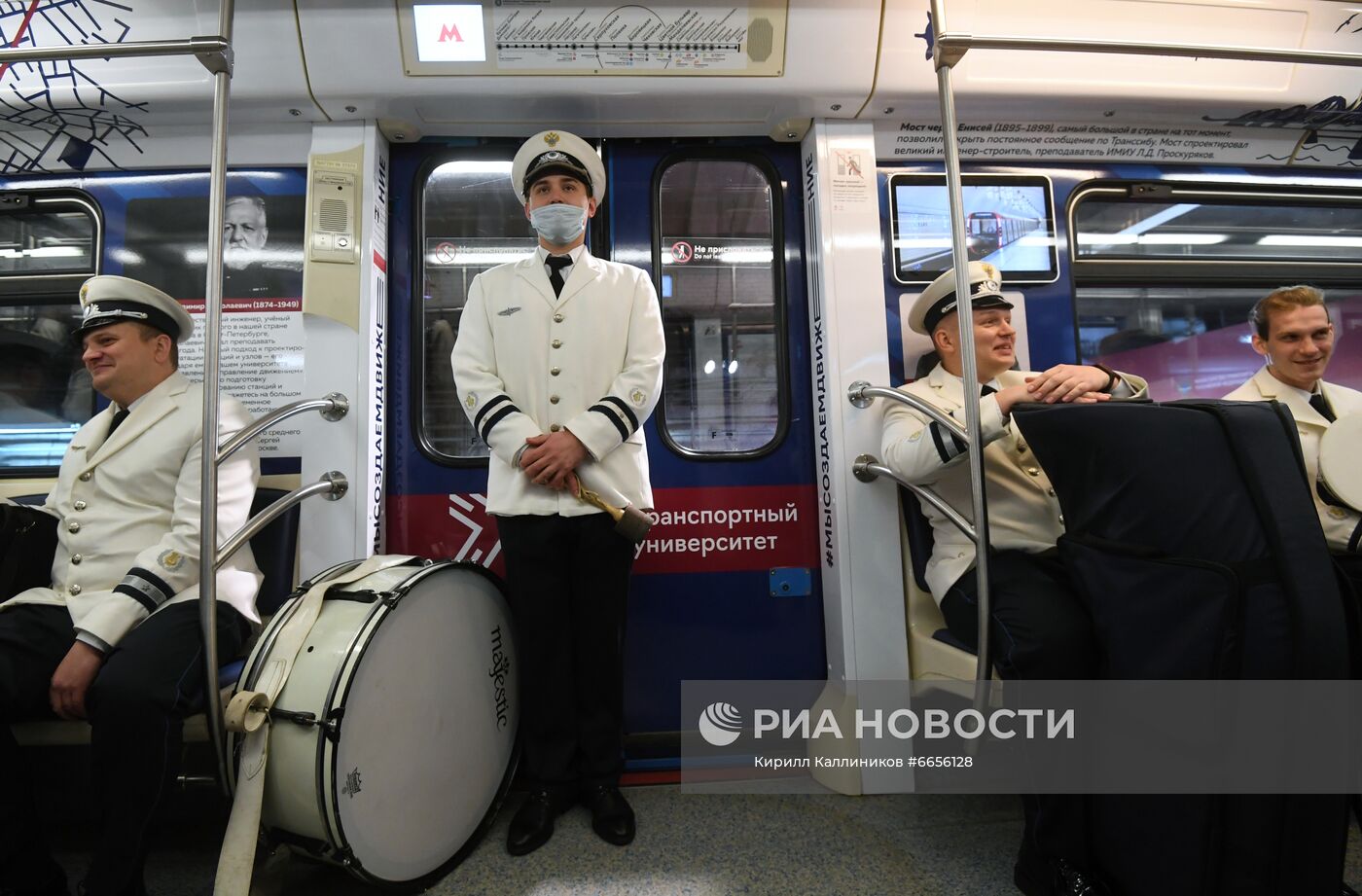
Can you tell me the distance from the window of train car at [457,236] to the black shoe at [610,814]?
5.25 ft

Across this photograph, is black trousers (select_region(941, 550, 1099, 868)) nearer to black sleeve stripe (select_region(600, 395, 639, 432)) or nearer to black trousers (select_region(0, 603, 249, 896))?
black sleeve stripe (select_region(600, 395, 639, 432))

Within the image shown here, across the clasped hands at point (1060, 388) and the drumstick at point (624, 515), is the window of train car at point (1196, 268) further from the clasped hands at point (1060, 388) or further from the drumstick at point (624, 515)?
the drumstick at point (624, 515)

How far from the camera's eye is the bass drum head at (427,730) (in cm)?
147

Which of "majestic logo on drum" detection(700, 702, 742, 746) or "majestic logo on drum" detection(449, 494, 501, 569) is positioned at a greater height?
"majestic logo on drum" detection(449, 494, 501, 569)

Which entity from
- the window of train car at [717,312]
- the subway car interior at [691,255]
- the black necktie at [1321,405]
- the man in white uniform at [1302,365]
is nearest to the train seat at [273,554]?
the subway car interior at [691,255]

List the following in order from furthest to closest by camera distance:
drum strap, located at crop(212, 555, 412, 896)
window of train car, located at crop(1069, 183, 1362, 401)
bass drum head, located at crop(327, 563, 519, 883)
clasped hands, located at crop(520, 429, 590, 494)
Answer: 1. window of train car, located at crop(1069, 183, 1362, 401)
2. clasped hands, located at crop(520, 429, 590, 494)
3. bass drum head, located at crop(327, 563, 519, 883)
4. drum strap, located at crop(212, 555, 412, 896)

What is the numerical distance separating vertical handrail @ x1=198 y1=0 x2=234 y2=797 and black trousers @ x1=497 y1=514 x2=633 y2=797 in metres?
0.74

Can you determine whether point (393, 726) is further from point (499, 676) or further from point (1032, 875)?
point (1032, 875)

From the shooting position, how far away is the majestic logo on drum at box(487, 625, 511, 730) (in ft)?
6.42

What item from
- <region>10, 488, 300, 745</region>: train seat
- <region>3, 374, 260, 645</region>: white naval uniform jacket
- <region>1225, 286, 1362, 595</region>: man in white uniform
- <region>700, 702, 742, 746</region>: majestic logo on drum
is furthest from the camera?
<region>700, 702, 742, 746</region>: majestic logo on drum

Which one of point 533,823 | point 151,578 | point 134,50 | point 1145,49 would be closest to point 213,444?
point 151,578

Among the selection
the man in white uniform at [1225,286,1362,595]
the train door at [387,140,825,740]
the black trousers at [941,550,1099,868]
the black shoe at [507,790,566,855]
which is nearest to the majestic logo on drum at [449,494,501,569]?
the train door at [387,140,825,740]

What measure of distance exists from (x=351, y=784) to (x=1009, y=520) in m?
1.95

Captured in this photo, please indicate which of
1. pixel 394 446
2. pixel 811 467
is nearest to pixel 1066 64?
pixel 811 467
